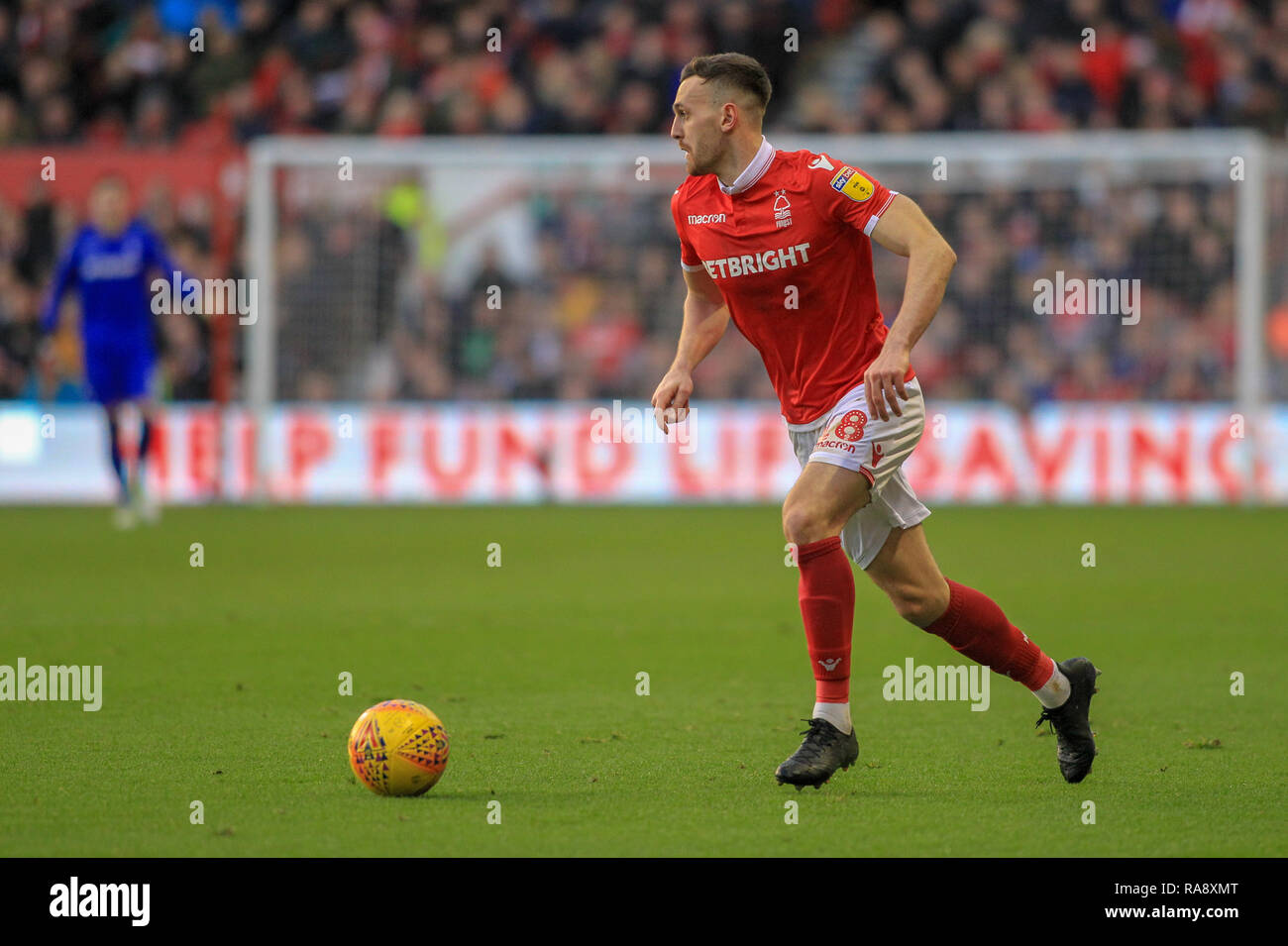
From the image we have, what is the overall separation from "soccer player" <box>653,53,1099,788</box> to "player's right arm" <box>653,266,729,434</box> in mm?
128

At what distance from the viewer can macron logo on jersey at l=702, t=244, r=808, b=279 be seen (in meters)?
5.60

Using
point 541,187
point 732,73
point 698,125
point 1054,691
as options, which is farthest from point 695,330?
point 541,187

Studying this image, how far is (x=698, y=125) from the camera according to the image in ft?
18.4

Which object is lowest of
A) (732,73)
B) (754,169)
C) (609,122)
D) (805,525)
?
(805,525)

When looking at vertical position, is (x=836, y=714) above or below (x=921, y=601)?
below

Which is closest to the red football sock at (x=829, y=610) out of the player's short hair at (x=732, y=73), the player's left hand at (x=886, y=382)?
the player's left hand at (x=886, y=382)

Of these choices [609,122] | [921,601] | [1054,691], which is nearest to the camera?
[921,601]

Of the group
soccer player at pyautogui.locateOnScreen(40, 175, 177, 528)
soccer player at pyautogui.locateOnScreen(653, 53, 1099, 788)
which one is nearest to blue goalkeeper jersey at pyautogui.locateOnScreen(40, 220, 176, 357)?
soccer player at pyautogui.locateOnScreen(40, 175, 177, 528)

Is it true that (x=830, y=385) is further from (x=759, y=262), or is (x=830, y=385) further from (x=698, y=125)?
(x=698, y=125)

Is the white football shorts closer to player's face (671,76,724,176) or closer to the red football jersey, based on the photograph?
the red football jersey

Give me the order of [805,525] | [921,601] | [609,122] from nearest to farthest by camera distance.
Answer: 1. [805,525]
2. [921,601]
3. [609,122]

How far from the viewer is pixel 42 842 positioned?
453 centimetres

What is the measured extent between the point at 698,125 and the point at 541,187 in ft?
49.4

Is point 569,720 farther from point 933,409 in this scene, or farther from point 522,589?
point 933,409
